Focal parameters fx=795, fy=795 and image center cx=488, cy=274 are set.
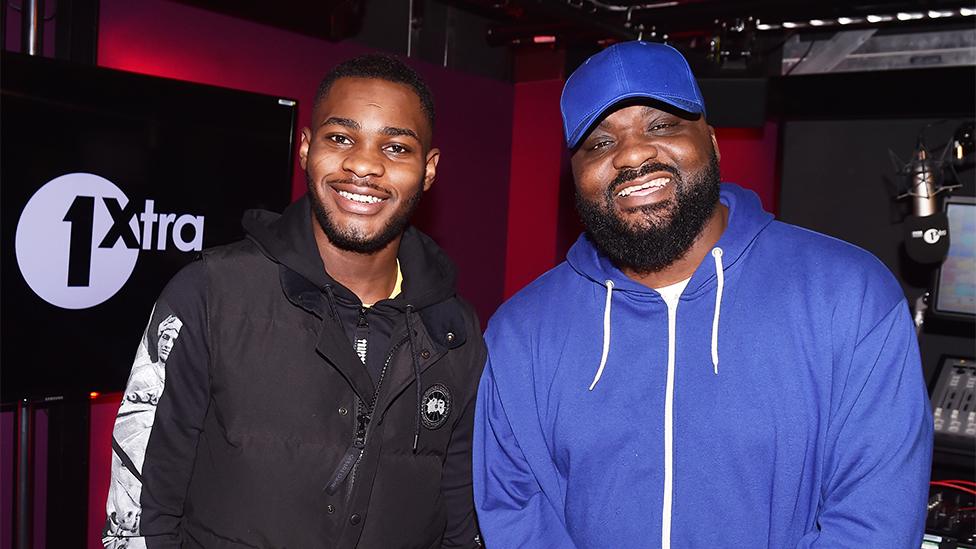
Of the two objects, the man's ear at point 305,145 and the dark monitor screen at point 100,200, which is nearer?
the man's ear at point 305,145

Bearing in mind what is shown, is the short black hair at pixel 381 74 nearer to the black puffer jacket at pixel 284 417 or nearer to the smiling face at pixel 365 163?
the smiling face at pixel 365 163

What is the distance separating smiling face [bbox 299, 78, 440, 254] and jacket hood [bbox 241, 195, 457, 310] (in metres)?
0.06

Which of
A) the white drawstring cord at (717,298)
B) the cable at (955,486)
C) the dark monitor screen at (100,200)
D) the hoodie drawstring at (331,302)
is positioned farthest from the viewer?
the cable at (955,486)

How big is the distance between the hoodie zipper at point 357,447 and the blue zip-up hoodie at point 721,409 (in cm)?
26

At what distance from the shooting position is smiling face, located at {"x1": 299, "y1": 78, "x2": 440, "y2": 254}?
195cm

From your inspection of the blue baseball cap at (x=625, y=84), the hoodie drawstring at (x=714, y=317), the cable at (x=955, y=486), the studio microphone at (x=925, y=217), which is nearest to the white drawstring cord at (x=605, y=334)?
the hoodie drawstring at (x=714, y=317)

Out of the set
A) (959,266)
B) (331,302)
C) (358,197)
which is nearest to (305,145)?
(358,197)

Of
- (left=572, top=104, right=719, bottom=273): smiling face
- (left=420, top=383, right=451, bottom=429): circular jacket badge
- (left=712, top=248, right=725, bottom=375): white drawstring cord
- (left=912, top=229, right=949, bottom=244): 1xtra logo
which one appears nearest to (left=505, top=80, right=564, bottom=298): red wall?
(left=912, top=229, right=949, bottom=244): 1xtra logo

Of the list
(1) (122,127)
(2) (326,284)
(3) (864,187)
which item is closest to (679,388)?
(2) (326,284)

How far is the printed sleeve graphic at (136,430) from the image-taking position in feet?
5.89

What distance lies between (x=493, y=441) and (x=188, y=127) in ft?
6.32

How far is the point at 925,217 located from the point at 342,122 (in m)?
2.89

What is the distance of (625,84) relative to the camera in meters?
1.73

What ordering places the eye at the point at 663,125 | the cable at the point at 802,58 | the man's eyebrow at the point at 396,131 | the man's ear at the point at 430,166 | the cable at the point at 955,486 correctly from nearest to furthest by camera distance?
the eye at the point at 663,125, the man's eyebrow at the point at 396,131, the man's ear at the point at 430,166, the cable at the point at 955,486, the cable at the point at 802,58
